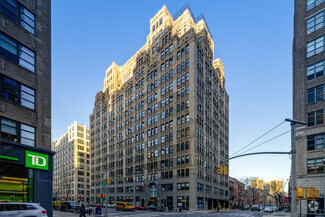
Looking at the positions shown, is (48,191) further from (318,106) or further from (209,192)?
(209,192)

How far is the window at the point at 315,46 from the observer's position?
34.6 m

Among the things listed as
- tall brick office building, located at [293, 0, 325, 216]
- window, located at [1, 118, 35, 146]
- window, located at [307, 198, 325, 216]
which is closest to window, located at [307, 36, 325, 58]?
tall brick office building, located at [293, 0, 325, 216]

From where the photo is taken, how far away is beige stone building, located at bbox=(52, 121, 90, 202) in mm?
126812

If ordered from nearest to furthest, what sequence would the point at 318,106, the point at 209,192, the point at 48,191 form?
the point at 48,191 → the point at 318,106 → the point at 209,192

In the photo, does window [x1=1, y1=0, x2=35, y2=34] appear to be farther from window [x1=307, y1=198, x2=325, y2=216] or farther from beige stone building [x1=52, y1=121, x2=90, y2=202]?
beige stone building [x1=52, y1=121, x2=90, y2=202]

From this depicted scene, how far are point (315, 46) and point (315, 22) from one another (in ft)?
11.5

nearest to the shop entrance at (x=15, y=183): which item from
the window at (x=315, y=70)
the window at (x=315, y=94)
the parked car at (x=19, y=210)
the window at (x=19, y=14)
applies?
the parked car at (x=19, y=210)

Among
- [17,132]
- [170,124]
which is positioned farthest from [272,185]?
[17,132]

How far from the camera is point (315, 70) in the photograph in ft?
114

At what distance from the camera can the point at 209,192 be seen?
66000 millimetres

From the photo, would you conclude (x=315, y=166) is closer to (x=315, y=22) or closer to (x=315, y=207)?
(x=315, y=207)

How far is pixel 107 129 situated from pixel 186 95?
46.8 m

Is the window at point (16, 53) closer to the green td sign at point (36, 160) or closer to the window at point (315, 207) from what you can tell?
the green td sign at point (36, 160)

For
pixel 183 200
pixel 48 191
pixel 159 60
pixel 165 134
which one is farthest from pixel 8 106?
pixel 159 60
